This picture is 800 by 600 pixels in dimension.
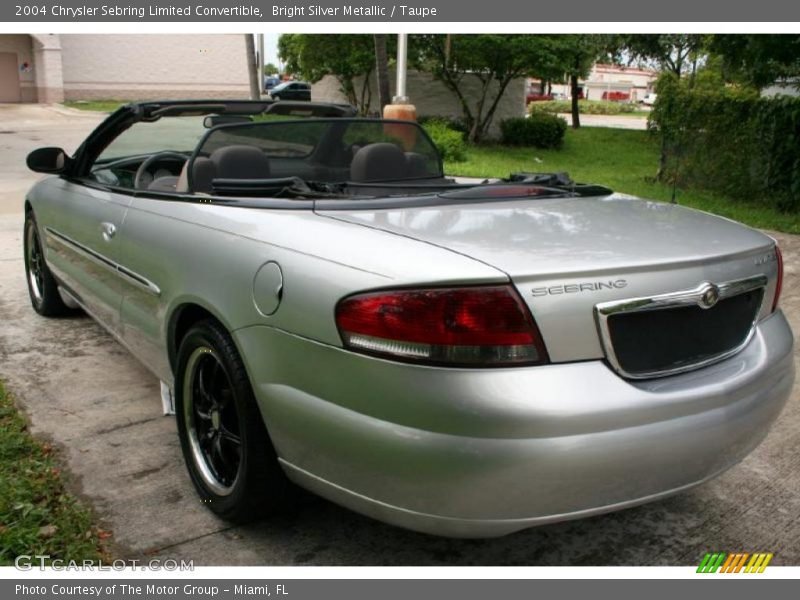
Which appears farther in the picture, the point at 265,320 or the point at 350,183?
the point at 350,183

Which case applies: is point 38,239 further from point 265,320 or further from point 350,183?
point 265,320

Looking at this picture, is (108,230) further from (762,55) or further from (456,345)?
(762,55)

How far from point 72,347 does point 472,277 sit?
365cm

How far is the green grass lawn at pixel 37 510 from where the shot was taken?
291cm

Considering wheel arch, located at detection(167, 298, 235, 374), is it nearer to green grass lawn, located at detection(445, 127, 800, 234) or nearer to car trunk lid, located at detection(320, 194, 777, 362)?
car trunk lid, located at detection(320, 194, 777, 362)

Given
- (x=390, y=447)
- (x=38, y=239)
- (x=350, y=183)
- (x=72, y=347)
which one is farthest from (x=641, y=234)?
(x=38, y=239)

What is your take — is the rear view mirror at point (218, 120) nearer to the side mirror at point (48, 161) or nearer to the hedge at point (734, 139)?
the side mirror at point (48, 161)

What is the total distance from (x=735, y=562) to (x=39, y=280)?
→ 4.80 meters

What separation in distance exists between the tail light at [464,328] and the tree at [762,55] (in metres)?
9.84

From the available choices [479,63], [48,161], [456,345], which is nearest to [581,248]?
[456,345]

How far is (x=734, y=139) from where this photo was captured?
1262cm

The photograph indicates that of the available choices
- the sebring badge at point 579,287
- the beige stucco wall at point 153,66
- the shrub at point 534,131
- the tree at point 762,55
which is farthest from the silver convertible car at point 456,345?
the beige stucco wall at point 153,66

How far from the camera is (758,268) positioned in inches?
113

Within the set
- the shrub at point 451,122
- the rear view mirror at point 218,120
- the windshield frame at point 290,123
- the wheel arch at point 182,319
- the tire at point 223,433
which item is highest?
the shrub at point 451,122
